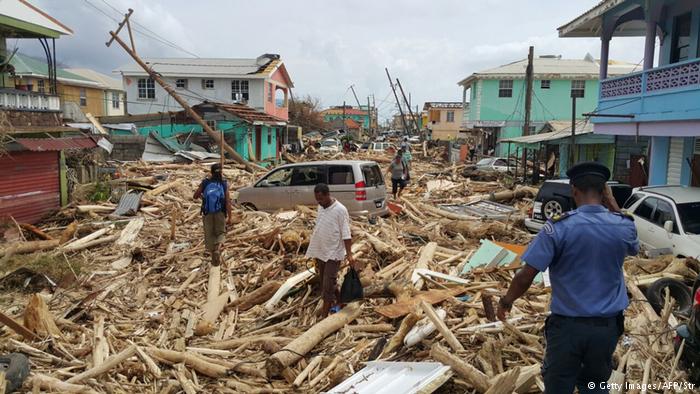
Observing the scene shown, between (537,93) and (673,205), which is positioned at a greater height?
(537,93)

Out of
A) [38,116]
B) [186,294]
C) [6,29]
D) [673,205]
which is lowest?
[186,294]

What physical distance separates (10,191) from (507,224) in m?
11.9

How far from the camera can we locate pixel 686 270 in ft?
26.2

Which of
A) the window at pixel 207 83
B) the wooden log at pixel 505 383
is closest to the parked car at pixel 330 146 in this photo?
the window at pixel 207 83

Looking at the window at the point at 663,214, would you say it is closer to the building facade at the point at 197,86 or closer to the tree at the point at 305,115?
the building facade at the point at 197,86

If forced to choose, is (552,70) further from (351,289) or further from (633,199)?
(351,289)

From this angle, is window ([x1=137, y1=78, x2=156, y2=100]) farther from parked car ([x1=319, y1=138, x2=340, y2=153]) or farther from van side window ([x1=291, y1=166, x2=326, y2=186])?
van side window ([x1=291, y1=166, x2=326, y2=186])

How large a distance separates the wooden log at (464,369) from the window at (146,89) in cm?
3765

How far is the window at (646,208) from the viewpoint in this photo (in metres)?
10.1

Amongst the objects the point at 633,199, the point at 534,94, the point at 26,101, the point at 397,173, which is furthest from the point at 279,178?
the point at 534,94

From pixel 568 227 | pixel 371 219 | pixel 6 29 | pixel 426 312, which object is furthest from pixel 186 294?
pixel 6 29

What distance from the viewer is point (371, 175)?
13.8 m

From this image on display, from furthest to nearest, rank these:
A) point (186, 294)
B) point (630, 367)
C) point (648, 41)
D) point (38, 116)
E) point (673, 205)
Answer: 1. point (648, 41)
2. point (38, 116)
3. point (673, 205)
4. point (186, 294)
5. point (630, 367)

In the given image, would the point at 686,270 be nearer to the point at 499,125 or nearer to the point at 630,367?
the point at 630,367
